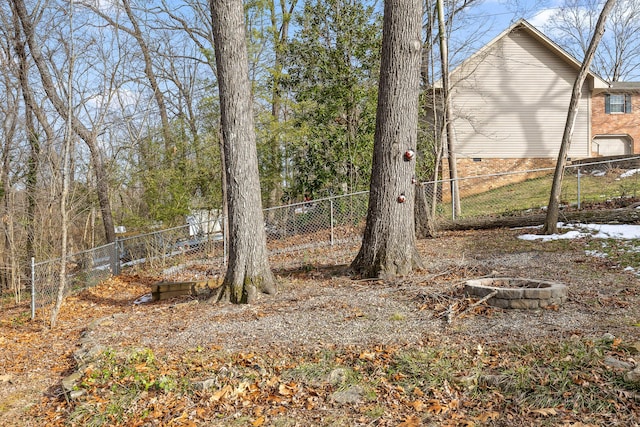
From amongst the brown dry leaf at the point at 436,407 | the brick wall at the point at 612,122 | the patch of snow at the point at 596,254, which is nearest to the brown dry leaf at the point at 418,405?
the brown dry leaf at the point at 436,407

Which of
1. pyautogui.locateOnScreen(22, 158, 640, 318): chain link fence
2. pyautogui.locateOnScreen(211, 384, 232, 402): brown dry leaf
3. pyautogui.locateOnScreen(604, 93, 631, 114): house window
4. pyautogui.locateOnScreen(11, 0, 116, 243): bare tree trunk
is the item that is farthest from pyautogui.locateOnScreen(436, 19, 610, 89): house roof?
pyautogui.locateOnScreen(211, 384, 232, 402): brown dry leaf

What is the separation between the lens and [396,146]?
23.3ft

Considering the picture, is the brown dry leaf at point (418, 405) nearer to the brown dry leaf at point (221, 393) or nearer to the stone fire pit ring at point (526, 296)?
the brown dry leaf at point (221, 393)

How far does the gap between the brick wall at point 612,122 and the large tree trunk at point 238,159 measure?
20.0m

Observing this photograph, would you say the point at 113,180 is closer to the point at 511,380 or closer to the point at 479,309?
the point at 479,309

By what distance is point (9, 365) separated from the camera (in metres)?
5.58

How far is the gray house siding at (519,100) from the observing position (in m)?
20.6

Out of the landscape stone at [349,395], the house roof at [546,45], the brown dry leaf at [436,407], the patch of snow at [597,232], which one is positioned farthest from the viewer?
the house roof at [546,45]

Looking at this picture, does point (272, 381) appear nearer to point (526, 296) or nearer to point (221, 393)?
point (221, 393)

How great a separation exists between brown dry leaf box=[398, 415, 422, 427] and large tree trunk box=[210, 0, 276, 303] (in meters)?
3.61

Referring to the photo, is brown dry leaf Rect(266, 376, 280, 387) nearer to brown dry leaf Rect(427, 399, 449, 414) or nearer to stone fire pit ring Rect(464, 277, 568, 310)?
brown dry leaf Rect(427, 399, 449, 414)

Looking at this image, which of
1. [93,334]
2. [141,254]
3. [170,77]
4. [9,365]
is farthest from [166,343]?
[170,77]

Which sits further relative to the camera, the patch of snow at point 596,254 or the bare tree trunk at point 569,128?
the bare tree trunk at point 569,128

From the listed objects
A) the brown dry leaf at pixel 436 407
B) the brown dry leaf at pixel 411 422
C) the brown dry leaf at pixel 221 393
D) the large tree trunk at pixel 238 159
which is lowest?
the brown dry leaf at pixel 411 422
